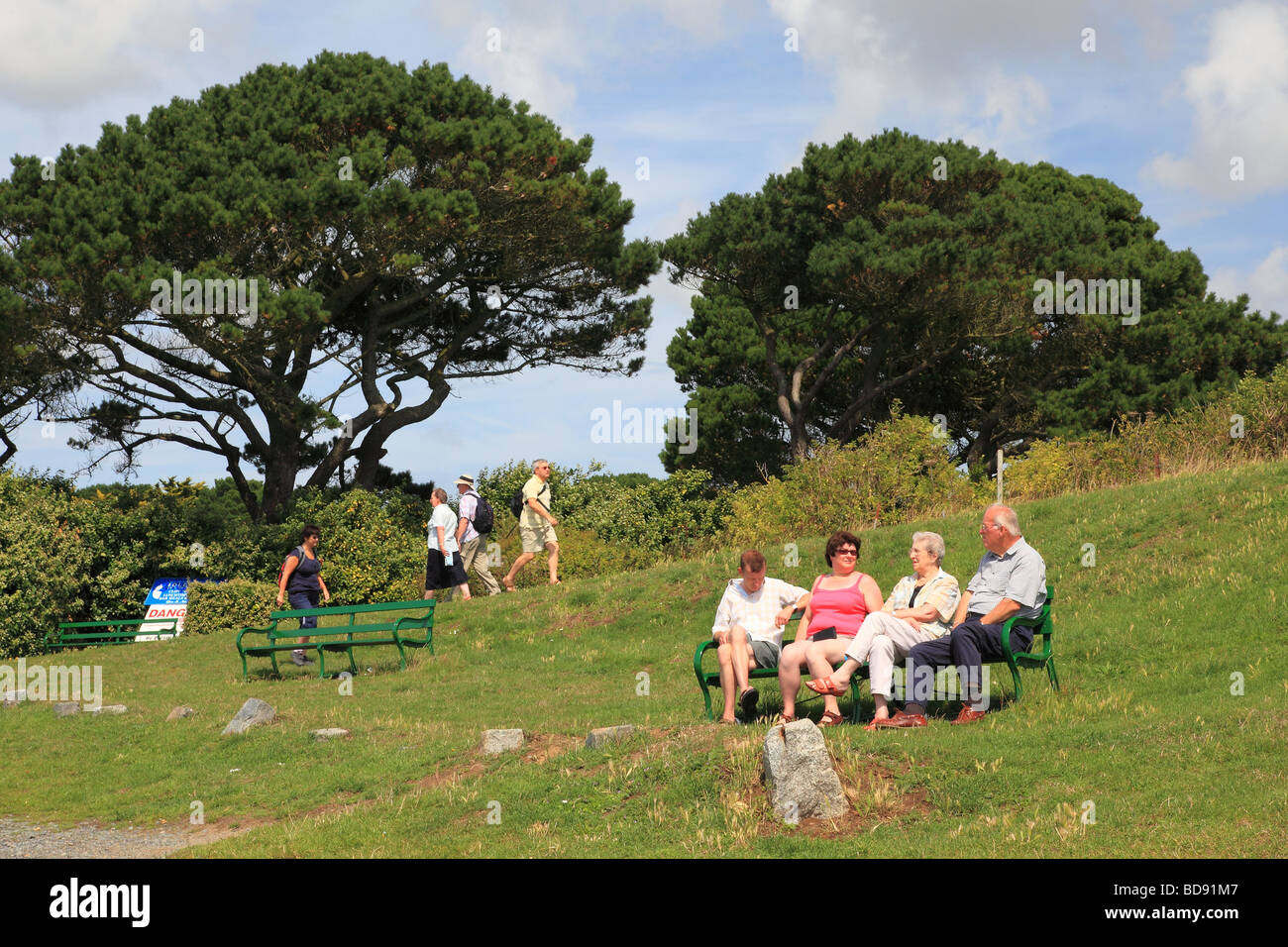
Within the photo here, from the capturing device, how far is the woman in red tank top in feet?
28.2

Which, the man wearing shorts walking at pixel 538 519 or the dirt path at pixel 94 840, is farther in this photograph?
the man wearing shorts walking at pixel 538 519

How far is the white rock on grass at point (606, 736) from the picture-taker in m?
8.52

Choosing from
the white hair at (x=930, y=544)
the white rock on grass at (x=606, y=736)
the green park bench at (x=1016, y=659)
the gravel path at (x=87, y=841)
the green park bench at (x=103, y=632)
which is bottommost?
the gravel path at (x=87, y=841)

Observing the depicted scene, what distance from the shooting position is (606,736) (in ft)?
28.1

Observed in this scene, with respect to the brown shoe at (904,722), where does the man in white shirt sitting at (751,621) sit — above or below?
above

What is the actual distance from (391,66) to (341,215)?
5.92 m

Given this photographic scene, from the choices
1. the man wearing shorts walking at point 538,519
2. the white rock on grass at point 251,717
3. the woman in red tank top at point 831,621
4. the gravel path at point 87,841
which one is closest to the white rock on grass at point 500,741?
the woman in red tank top at point 831,621

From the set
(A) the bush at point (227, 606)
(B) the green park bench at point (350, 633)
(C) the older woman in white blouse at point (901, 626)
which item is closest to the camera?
(C) the older woman in white blouse at point (901, 626)

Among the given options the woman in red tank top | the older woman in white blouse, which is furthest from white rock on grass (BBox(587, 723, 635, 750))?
the older woman in white blouse

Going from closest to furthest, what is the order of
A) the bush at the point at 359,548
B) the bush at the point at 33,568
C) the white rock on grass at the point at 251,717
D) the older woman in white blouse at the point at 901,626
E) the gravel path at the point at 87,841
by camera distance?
the gravel path at the point at 87,841 → the older woman in white blouse at the point at 901,626 → the white rock on grass at the point at 251,717 → the bush at the point at 33,568 → the bush at the point at 359,548

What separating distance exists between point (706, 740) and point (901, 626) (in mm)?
1656

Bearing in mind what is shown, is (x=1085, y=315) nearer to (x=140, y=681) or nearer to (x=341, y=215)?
(x=341, y=215)

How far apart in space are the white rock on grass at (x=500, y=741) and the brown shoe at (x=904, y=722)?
8.98ft

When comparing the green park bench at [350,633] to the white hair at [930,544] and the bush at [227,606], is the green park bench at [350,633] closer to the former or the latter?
the bush at [227,606]
